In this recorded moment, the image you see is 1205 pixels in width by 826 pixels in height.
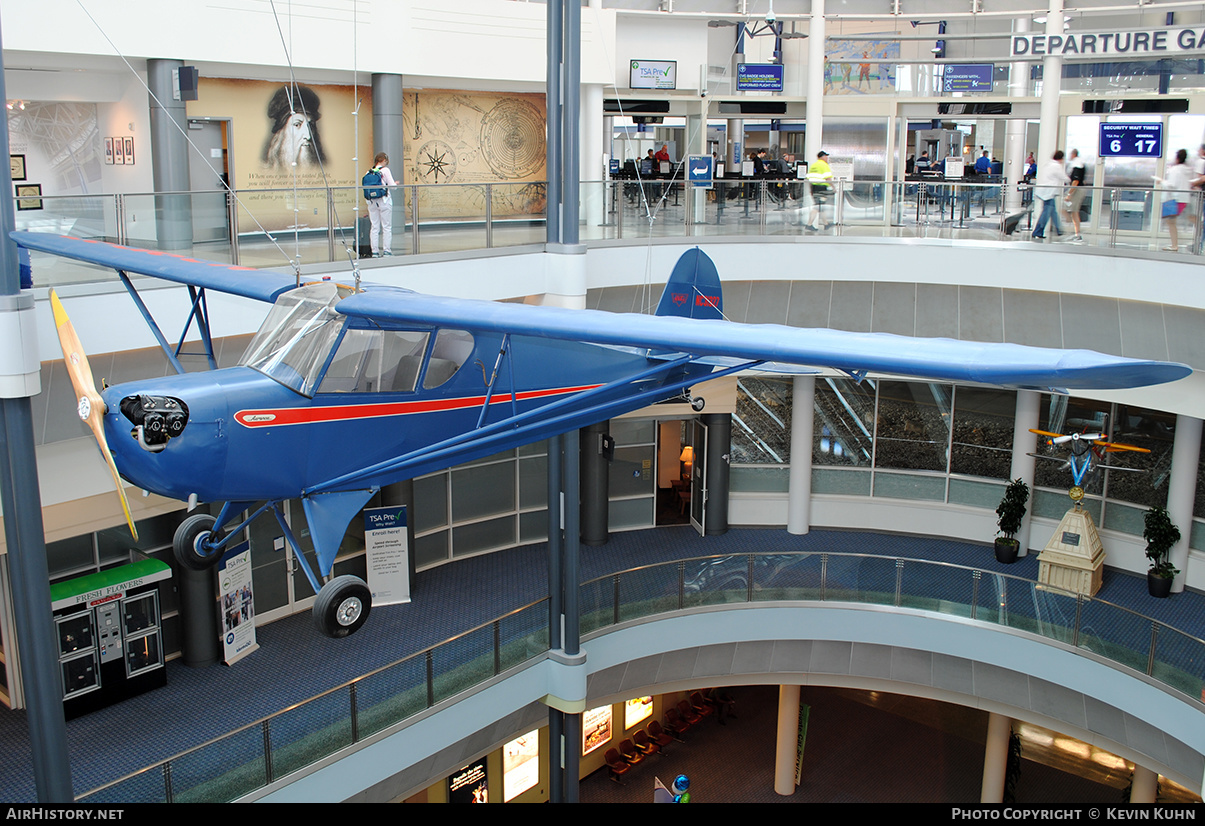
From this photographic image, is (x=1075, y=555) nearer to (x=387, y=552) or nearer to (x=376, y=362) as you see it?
(x=387, y=552)

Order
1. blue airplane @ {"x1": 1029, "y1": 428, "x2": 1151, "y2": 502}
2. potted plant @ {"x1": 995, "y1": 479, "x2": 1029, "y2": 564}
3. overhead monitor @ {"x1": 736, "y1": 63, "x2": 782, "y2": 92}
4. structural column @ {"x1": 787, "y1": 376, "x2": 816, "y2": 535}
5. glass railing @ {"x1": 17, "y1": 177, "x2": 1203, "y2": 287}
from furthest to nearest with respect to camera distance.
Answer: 1. overhead monitor @ {"x1": 736, "y1": 63, "x2": 782, "y2": 92}
2. structural column @ {"x1": 787, "y1": 376, "x2": 816, "y2": 535}
3. potted plant @ {"x1": 995, "y1": 479, "x2": 1029, "y2": 564}
4. blue airplane @ {"x1": 1029, "y1": 428, "x2": 1151, "y2": 502}
5. glass railing @ {"x1": 17, "y1": 177, "x2": 1203, "y2": 287}

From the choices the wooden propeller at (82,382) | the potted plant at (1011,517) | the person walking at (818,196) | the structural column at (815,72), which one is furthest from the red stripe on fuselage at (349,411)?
the structural column at (815,72)

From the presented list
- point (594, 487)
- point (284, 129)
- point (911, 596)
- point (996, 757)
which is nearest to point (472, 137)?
point (284, 129)

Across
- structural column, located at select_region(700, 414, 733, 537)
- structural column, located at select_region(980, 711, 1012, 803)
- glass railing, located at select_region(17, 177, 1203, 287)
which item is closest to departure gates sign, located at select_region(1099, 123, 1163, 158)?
glass railing, located at select_region(17, 177, 1203, 287)

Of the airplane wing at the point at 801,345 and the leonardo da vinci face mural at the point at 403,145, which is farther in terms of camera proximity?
the leonardo da vinci face mural at the point at 403,145

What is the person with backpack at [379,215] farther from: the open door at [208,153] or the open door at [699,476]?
the open door at [699,476]

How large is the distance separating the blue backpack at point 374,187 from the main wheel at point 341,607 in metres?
6.29

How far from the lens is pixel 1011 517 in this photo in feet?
66.1

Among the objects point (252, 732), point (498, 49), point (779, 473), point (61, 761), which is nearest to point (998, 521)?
point (779, 473)

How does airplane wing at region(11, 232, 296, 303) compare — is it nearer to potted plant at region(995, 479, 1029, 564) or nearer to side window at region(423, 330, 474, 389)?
side window at region(423, 330, 474, 389)

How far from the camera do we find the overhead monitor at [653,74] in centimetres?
2480

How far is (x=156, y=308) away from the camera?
1155 cm

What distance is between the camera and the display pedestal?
1827cm

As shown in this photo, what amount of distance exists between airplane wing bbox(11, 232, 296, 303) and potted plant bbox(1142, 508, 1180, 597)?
16.2m
